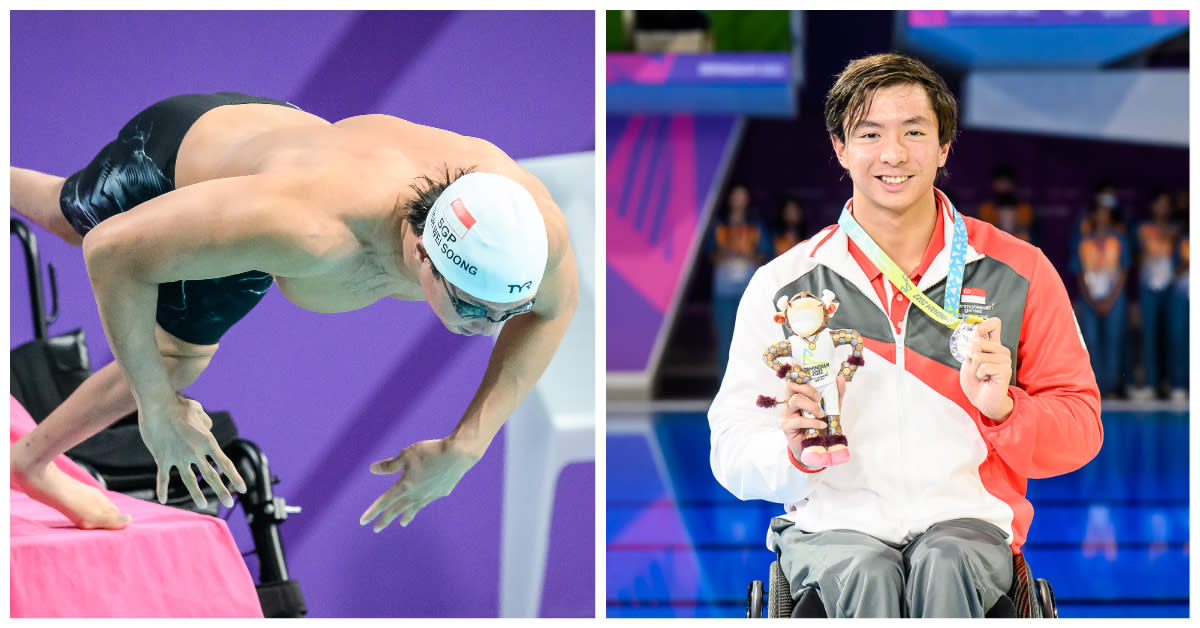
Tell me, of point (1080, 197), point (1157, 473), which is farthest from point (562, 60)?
point (1080, 197)

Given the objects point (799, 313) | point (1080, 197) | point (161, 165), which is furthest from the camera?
point (1080, 197)

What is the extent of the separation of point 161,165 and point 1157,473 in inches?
211

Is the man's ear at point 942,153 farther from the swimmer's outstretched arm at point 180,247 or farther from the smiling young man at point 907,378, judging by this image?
the swimmer's outstretched arm at point 180,247

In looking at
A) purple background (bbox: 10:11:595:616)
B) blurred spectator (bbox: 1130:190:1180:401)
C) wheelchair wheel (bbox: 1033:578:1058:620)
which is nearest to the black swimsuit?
purple background (bbox: 10:11:595:616)

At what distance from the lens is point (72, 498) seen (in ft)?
9.07

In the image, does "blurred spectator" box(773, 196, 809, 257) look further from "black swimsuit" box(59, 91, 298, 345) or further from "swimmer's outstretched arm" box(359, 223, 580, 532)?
"black swimsuit" box(59, 91, 298, 345)

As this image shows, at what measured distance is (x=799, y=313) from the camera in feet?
7.10

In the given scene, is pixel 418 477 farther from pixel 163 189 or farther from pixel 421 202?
pixel 163 189

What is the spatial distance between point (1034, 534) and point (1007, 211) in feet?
17.1

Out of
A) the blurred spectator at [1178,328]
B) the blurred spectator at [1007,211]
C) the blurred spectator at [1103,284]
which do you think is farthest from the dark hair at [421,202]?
the blurred spectator at [1178,328]

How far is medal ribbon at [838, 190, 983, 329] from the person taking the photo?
226 centimetres

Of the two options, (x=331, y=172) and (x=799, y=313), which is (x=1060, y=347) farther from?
(x=331, y=172)

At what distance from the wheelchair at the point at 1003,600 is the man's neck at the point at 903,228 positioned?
65 cm

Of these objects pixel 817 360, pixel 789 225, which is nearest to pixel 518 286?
pixel 817 360
